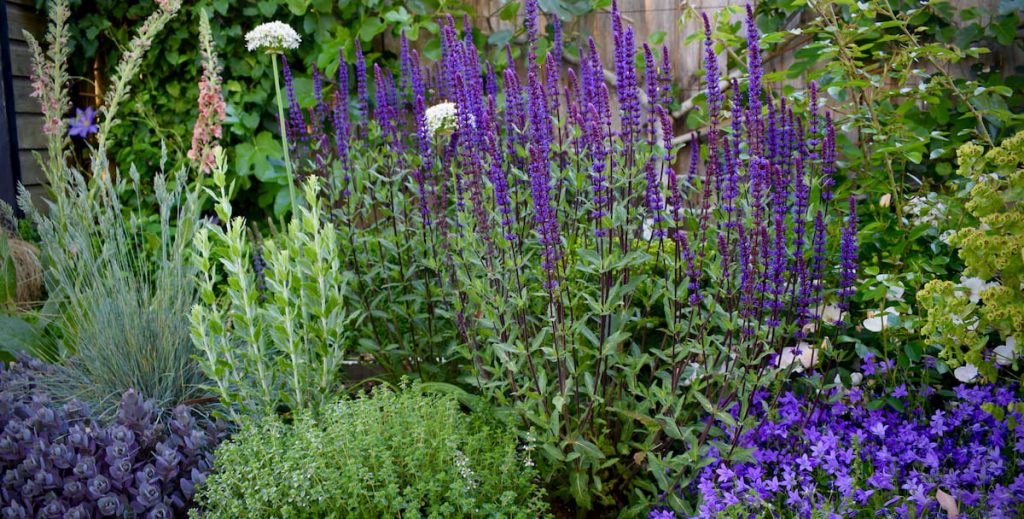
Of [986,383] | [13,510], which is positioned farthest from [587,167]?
[13,510]

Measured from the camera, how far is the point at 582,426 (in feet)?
7.66

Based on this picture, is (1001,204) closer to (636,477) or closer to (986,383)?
(986,383)

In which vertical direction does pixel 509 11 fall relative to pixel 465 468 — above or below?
above

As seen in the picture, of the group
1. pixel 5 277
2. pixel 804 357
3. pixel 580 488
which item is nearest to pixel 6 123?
pixel 5 277

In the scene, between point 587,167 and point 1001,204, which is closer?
point 1001,204

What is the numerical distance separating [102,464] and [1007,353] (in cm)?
252

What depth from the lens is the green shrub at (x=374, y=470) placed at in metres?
2.12

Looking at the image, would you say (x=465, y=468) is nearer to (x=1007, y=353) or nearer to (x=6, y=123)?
(x=1007, y=353)

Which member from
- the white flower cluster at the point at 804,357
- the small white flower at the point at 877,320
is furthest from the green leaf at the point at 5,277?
the small white flower at the point at 877,320

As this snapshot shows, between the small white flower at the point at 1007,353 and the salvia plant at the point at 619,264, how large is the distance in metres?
0.44

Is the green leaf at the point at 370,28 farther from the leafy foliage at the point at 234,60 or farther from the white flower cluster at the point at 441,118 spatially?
the white flower cluster at the point at 441,118

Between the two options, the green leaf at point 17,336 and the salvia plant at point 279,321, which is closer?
the salvia plant at point 279,321

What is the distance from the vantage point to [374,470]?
2.27 meters

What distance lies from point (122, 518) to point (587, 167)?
159cm
